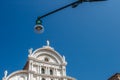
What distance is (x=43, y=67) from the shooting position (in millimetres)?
42656

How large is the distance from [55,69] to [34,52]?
4.72 m

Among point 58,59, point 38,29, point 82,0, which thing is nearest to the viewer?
point 82,0

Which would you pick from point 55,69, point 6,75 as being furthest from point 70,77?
point 6,75

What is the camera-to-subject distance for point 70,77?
4294cm

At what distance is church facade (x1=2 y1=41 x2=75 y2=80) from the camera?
40.4m

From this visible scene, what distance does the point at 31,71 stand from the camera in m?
40.7

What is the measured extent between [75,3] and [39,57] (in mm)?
32915

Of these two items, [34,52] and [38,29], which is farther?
[34,52]

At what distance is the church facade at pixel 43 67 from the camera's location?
40.4 metres

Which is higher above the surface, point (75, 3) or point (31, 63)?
point (31, 63)

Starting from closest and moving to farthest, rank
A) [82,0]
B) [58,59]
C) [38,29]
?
[82,0] < [38,29] < [58,59]

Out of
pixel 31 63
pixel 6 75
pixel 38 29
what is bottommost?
pixel 38 29

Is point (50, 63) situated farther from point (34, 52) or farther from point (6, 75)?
point (6, 75)

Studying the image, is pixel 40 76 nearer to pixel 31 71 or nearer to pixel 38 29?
pixel 31 71
